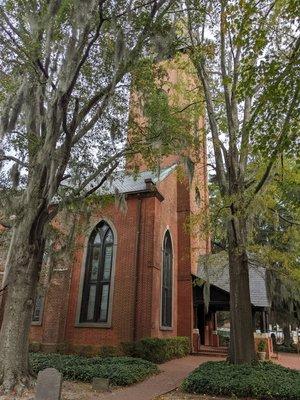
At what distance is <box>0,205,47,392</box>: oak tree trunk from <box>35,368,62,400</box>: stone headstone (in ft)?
5.89

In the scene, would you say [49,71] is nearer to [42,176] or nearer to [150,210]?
[42,176]

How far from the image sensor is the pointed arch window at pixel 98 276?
16562 millimetres

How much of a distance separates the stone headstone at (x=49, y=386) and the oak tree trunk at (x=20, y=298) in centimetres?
179

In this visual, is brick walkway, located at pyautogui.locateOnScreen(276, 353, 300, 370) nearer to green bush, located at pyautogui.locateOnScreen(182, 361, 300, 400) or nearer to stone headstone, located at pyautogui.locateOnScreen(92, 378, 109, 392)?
green bush, located at pyautogui.locateOnScreen(182, 361, 300, 400)

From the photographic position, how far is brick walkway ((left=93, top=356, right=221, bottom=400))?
8.77 meters

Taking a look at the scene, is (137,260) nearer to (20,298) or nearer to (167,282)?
(167,282)

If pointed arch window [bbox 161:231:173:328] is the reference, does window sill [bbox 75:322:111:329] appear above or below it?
below

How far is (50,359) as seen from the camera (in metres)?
12.5

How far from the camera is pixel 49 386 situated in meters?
7.07

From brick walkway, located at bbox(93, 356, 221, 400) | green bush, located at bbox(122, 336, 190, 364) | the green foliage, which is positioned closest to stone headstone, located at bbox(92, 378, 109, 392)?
brick walkway, located at bbox(93, 356, 221, 400)

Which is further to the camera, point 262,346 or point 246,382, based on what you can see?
point 262,346

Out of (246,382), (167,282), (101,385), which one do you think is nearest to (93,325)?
(167,282)

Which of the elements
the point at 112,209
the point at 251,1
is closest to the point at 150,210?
the point at 112,209

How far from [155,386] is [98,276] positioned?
761cm
